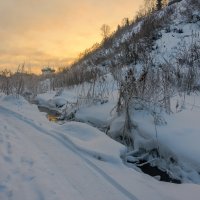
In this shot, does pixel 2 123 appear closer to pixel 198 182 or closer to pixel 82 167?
pixel 82 167

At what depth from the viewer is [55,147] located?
4.46 metres

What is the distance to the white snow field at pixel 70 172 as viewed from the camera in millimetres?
3027

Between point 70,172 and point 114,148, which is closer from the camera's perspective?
point 70,172

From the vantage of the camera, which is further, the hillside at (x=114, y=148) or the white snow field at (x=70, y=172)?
the hillside at (x=114, y=148)

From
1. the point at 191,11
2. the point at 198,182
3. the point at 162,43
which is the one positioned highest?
the point at 191,11

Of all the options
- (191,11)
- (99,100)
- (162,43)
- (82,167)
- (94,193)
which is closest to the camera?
(94,193)

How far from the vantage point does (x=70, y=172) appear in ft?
11.6

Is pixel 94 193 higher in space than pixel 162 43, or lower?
lower

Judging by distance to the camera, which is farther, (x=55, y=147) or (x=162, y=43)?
(x=162, y=43)

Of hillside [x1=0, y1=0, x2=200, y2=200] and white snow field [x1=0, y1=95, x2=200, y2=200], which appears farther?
hillside [x1=0, y1=0, x2=200, y2=200]

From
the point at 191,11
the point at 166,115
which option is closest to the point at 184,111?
the point at 166,115

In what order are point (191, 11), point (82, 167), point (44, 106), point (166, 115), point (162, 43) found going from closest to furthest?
point (82, 167)
point (166, 115)
point (44, 106)
point (162, 43)
point (191, 11)

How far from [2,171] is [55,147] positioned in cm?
117

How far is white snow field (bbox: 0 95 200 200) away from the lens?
3027 mm
